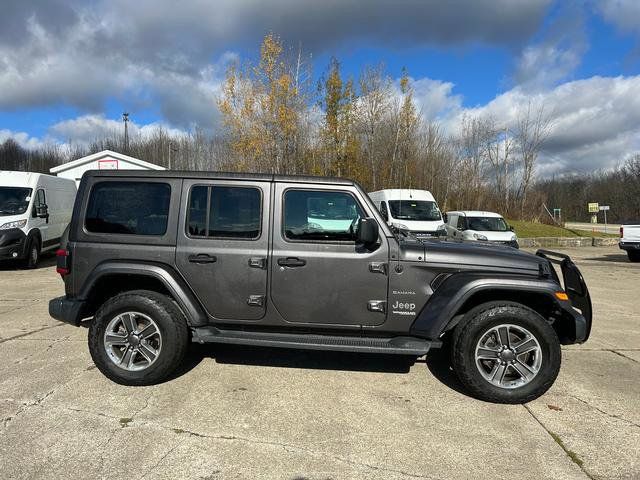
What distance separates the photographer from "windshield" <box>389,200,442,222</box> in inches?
605

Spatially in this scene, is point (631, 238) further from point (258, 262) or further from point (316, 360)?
point (258, 262)

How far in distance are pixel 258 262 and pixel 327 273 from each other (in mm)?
649

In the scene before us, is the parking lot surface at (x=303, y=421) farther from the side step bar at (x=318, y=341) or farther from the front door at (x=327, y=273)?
the front door at (x=327, y=273)

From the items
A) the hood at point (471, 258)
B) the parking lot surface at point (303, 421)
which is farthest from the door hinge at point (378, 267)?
the parking lot surface at point (303, 421)

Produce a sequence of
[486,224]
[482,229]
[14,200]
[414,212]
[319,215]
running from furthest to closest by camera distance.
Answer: [486,224], [482,229], [414,212], [14,200], [319,215]

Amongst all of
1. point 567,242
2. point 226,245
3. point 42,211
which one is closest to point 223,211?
point 226,245

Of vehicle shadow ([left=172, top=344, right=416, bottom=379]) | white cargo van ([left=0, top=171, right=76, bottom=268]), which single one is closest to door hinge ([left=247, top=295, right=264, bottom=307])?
vehicle shadow ([left=172, top=344, right=416, bottom=379])

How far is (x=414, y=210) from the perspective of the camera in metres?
15.6

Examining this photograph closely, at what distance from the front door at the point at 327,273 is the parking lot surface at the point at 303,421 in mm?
733

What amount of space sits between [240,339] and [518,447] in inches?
93.9

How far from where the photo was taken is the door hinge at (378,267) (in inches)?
153

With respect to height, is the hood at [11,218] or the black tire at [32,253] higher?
the hood at [11,218]

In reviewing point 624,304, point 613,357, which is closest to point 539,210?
point 624,304

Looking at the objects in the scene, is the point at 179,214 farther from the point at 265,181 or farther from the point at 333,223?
the point at 333,223
